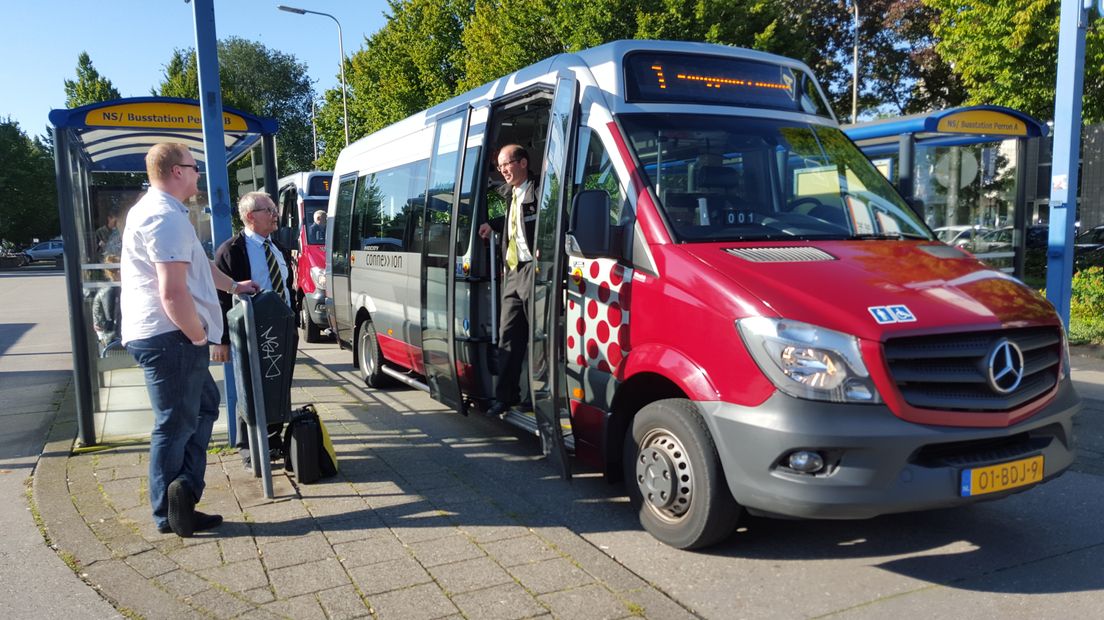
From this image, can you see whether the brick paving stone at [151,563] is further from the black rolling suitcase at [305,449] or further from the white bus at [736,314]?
the white bus at [736,314]

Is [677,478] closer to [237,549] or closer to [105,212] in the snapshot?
[237,549]

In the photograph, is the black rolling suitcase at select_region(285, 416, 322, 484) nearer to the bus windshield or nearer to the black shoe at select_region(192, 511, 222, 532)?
the black shoe at select_region(192, 511, 222, 532)

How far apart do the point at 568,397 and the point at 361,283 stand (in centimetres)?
435

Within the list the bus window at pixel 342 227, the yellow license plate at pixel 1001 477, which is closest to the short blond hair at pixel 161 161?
the yellow license plate at pixel 1001 477

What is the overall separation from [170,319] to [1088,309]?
11214 mm

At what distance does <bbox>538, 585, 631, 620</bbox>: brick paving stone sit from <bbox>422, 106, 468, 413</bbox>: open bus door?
9.03ft

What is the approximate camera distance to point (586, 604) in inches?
142

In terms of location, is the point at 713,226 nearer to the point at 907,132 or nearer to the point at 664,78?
the point at 664,78

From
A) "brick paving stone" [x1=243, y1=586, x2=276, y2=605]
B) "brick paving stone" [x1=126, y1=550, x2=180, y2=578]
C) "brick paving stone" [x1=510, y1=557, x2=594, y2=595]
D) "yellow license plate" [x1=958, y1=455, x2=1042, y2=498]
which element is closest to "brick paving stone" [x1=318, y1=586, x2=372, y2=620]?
"brick paving stone" [x1=243, y1=586, x2=276, y2=605]

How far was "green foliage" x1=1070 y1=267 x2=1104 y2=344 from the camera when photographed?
10.2 meters

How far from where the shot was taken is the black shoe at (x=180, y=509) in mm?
→ 4371

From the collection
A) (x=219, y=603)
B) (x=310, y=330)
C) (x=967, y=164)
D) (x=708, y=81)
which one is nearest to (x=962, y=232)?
(x=967, y=164)

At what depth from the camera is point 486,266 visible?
622 cm

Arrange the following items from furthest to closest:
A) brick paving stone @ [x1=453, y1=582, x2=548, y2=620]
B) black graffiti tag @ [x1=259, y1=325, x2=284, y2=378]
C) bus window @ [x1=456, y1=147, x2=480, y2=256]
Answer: bus window @ [x1=456, y1=147, x2=480, y2=256]
black graffiti tag @ [x1=259, y1=325, x2=284, y2=378]
brick paving stone @ [x1=453, y1=582, x2=548, y2=620]
